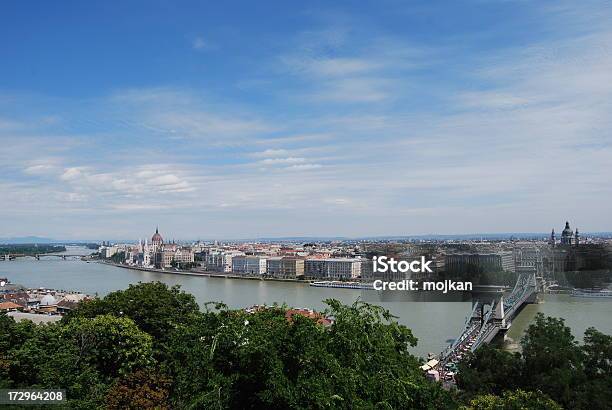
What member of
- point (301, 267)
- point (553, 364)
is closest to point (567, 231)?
point (301, 267)

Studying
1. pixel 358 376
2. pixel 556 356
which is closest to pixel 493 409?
pixel 358 376

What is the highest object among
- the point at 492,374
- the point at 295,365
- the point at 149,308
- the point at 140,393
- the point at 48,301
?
the point at 295,365

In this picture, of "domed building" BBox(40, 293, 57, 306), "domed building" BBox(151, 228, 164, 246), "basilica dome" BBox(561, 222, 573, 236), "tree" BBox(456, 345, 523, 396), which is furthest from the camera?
"domed building" BBox(151, 228, 164, 246)

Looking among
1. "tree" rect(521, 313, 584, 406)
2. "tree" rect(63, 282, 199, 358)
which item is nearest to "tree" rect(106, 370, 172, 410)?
"tree" rect(63, 282, 199, 358)

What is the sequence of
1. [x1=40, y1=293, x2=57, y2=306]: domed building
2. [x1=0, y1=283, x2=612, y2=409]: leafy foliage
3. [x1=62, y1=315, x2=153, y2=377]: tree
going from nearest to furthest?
[x1=0, y1=283, x2=612, y2=409]: leafy foliage, [x1=62, y1=315, x2=153, y2=377]: tree, [x1=40, y1=293, x2=57, y2=306]: domed building

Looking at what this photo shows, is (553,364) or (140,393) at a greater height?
(140,393)

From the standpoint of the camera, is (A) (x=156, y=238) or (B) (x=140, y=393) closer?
(B) (x=140, y=393)

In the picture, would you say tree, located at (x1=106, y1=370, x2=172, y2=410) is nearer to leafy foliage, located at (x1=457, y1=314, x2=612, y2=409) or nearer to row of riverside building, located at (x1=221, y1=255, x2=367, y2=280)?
leafy foliage, located at (x1=457, y1=314, x2=612, y2=409)

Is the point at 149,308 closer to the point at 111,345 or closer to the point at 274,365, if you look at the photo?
the point at 111,345

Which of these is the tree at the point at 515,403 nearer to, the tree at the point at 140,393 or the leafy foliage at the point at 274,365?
the leafy foliage at the point at 274,365
